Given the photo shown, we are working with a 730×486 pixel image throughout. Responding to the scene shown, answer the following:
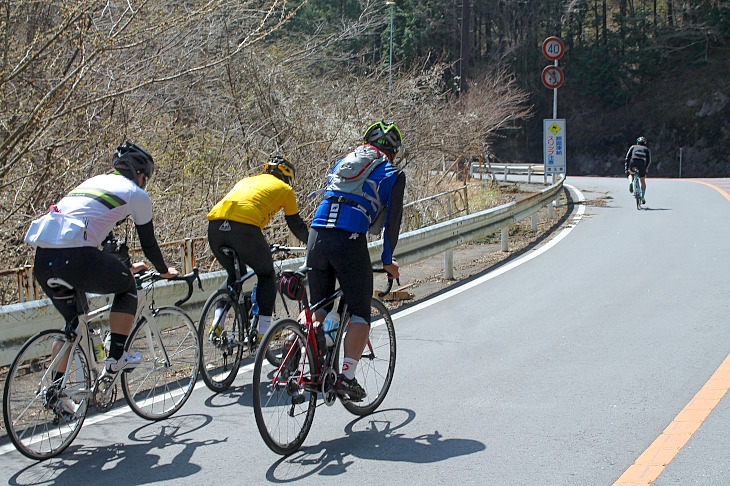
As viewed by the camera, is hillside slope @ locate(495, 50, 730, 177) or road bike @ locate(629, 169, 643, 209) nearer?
road bike @ locate(629, 169, 643, 209)

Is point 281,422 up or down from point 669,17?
down

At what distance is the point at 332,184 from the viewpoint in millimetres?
5246

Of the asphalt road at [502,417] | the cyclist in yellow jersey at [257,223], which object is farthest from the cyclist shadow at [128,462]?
the cyclist in yellow jersey at [257,223]

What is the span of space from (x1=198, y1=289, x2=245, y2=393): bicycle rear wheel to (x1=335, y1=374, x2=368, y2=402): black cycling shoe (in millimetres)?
1363

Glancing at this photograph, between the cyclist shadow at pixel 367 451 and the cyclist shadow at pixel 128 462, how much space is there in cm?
54

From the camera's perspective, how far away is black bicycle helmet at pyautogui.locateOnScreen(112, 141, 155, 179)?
5.20m

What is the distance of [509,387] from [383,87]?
45.9 feet

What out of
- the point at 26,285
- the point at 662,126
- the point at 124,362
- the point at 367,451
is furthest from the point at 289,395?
the point at 662,126

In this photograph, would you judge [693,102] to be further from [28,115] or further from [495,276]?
[28,115]

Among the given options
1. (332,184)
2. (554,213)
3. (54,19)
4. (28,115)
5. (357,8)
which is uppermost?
(357,8)

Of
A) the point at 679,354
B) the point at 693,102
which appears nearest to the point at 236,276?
the point at 679,354

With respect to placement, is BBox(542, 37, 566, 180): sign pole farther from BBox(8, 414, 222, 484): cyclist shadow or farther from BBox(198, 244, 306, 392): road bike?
BBox(8, 414, 222, 484): cyclist shadow

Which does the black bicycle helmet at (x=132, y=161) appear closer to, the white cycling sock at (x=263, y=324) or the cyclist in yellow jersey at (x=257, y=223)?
Answer: the cyclist in yellow jersey at (x=257, y=223)

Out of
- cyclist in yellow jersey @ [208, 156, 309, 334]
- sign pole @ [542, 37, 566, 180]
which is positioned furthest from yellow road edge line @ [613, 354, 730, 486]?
sign pole @ [542, 37, 566, 180]
